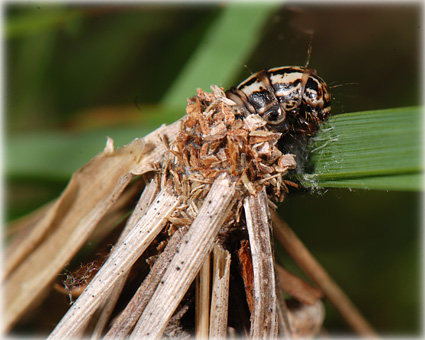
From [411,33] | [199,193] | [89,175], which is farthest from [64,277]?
[411,33]

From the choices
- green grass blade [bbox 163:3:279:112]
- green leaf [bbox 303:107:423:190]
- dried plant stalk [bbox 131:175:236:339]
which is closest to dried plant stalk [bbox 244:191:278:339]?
dried plant stalk [bbox 131:175:236:339]

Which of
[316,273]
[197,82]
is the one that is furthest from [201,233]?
[197,82]

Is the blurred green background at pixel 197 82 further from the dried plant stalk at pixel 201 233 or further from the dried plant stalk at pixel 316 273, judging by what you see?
the dried plant stalk at pixel 201 233

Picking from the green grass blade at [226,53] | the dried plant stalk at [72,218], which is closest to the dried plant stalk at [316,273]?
the dried plant stalk at [72,218]

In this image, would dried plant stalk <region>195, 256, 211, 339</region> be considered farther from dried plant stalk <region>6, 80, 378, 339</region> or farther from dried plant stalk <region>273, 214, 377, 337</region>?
dried plant stalk <region>273, 214, 377, 337</region>

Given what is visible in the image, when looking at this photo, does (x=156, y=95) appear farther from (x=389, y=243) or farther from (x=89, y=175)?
(x=389, y=243)
